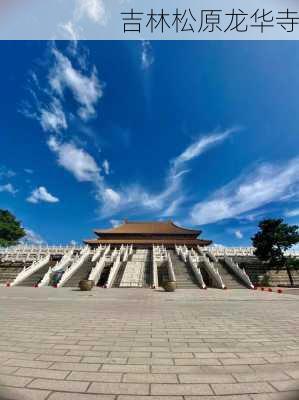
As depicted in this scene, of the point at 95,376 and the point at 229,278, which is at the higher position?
the point at 229,278

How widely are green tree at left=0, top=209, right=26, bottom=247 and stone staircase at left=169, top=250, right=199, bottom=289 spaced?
29.7m

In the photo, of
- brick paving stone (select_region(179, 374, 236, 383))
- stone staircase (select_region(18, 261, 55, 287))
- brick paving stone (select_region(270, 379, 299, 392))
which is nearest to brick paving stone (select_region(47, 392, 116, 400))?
brick paving stone (select_region(179, 374, 236, 383))

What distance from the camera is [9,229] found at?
40.1 metres

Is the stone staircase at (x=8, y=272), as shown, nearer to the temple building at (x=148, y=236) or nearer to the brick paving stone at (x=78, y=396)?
the temple building at (x=148, y=236)

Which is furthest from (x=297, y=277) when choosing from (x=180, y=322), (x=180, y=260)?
(x=180, y=322)

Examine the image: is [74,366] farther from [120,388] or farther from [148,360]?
[148,360]

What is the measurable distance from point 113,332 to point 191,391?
10.4ft

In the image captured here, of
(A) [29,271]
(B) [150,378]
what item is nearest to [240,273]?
(A) [29,271]

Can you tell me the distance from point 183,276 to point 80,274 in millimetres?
9969

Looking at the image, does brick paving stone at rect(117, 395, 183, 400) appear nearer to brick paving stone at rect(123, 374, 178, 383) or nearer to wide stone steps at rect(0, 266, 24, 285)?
brick paving stone at rect(123, 374, 178, 383)

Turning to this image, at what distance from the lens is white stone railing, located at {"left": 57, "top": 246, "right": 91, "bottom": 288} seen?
20.4 metres

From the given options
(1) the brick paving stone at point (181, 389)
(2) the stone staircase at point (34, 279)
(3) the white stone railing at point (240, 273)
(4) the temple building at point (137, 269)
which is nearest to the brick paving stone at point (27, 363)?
(1) the brick paving stone at point (181, 389)

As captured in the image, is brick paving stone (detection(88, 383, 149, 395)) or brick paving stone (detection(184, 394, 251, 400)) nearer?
brick paving stone (detection(184, 394, 251, 400))

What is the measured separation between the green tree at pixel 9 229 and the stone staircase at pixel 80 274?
70.0 feet
